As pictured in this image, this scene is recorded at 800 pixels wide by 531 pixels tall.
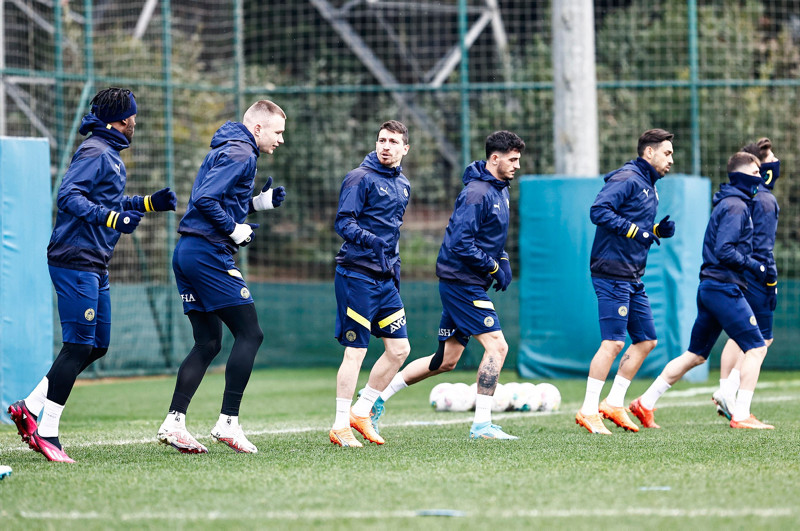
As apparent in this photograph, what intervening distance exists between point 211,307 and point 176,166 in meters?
9.94

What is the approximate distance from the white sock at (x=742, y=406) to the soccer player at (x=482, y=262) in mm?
2004

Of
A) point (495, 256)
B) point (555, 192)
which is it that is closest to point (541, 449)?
point (495, 256)

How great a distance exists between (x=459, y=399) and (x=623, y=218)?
100 inches

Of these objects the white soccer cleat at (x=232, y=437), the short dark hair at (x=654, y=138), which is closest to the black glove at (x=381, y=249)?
the white soccer cleat at (x=232, y=437)

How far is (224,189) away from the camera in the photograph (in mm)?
6680

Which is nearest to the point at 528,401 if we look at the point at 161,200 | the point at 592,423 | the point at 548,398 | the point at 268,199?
the point at 548,398

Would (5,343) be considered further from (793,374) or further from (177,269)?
(793,374)

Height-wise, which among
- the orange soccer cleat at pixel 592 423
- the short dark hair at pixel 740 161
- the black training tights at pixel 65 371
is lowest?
the orange soccer cleat at pixel 592 423

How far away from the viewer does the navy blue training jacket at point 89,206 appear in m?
6.46

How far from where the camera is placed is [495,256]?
7.86 metres

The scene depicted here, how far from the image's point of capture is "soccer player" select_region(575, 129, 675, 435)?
812cm

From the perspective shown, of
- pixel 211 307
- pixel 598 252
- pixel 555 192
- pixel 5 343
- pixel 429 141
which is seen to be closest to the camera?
pixel 211 307

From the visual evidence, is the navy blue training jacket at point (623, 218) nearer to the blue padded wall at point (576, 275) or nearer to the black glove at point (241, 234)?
the black glove at point (241, 234)

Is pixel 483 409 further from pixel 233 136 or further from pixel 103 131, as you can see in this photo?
pixel 103 131
